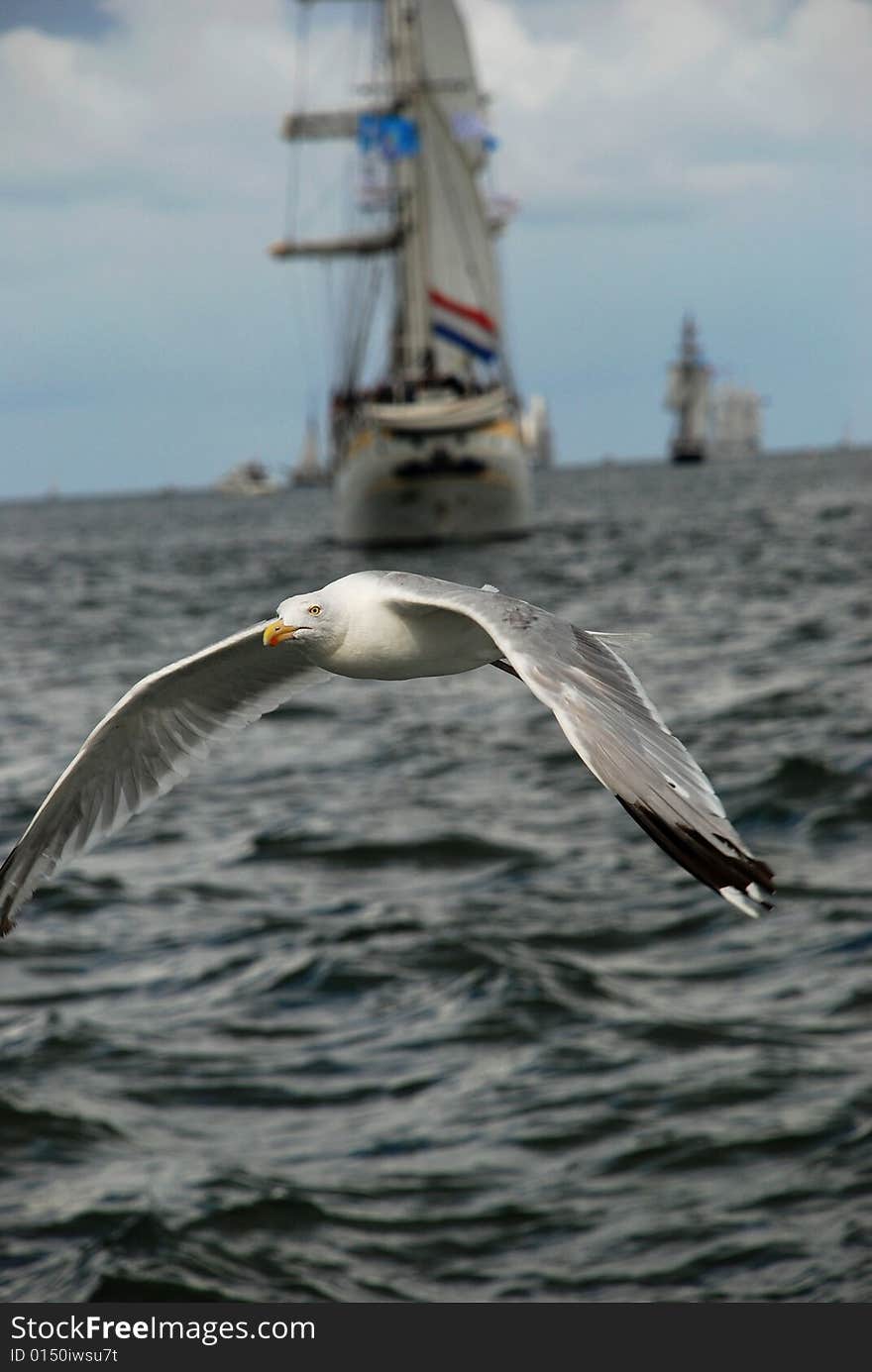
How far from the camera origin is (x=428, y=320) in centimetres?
5531

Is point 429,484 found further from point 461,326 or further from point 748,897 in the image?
point 748,897

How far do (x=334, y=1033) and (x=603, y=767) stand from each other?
27.9ft

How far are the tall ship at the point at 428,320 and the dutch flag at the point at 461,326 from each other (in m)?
0.04

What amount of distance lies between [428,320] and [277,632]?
52233 millimetres

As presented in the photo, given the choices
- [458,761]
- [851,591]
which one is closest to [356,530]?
[851,591]

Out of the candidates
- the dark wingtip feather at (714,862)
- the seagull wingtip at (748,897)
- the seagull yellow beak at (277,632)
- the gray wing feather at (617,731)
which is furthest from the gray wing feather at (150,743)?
the seagull wingtip at (748,897)

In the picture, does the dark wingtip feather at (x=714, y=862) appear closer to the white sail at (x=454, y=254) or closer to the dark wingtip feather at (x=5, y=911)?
the dark wingtip feather at (x=5, y=911)

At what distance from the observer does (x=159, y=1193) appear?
9695mm

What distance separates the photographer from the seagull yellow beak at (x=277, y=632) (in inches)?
171

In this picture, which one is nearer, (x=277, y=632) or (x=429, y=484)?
(x=277, y=632)

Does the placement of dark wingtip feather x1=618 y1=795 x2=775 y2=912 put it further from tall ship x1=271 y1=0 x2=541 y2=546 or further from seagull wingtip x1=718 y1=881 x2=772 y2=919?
tall ship x1=271 y1=0 x2=541 y2=546

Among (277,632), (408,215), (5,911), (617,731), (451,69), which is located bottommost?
(5,911)

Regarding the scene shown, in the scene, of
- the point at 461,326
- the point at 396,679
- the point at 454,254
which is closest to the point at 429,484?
the point at 461,326

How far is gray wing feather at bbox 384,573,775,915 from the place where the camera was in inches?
127
